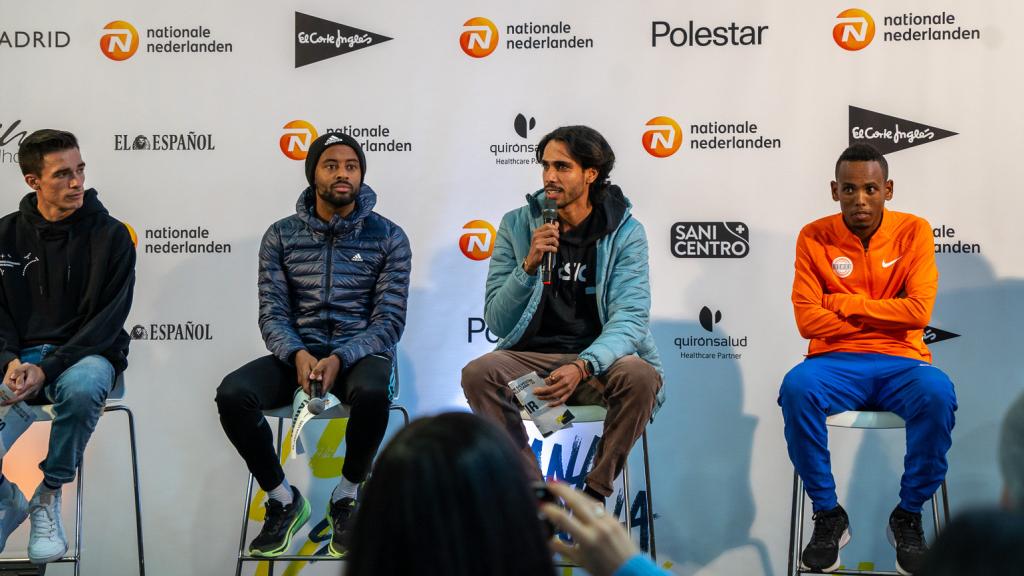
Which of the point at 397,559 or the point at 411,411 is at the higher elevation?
the point at 397,559

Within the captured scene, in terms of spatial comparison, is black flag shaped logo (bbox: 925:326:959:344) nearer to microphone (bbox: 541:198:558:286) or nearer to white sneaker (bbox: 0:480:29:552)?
microphone (bbox: 541:198:558:286)

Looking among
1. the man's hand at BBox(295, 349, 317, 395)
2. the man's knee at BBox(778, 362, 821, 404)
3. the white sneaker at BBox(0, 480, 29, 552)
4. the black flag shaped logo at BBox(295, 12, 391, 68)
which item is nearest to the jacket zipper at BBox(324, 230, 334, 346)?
the man's hand at BBox(295, 349, 317, 395)

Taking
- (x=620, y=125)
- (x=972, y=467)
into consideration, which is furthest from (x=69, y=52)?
(x=972, y=467)

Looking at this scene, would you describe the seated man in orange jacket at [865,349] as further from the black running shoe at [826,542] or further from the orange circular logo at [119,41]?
the orange circular logo at [119,41]

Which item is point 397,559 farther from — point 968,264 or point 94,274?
point 968,264

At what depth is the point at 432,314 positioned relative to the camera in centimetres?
402

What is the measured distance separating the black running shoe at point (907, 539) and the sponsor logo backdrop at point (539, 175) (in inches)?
34.2

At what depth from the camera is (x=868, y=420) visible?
3061mm

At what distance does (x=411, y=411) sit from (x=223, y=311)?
868 mm

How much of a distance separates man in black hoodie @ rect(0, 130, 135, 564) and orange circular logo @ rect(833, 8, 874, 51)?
2.75m

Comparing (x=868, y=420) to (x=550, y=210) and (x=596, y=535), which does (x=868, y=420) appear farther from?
(x=596, y=535)

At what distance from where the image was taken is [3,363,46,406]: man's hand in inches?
123

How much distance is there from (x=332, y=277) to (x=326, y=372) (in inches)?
18.1

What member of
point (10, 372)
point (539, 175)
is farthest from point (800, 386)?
point (10, 372)
